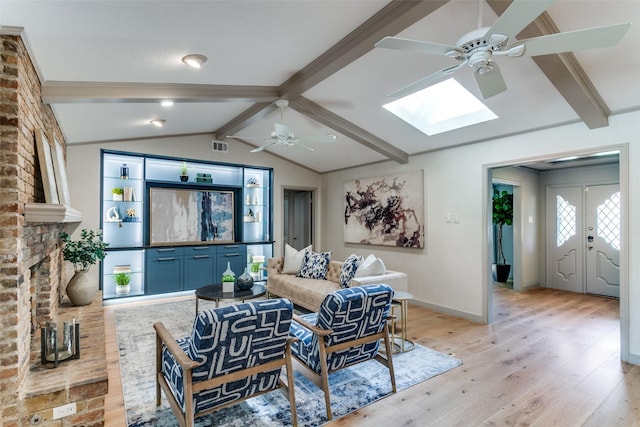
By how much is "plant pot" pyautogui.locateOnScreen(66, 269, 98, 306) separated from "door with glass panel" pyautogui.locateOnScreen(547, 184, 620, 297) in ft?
26.1

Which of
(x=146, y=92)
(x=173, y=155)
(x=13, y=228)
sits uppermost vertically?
(x=146, y=92)

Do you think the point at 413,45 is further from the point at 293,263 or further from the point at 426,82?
the point at 293,263

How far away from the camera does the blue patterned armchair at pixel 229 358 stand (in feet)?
6.09

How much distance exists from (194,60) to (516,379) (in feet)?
13.0

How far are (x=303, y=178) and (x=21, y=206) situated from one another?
18.3 ft

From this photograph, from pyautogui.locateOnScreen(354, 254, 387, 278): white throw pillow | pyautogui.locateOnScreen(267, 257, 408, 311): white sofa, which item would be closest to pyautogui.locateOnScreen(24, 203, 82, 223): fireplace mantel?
pyautogui.locateOnScreen(267, 257, 408, 311): white sofa

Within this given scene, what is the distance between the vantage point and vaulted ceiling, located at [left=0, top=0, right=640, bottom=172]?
221cm

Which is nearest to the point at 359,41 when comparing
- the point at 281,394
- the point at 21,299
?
the point at 281,394

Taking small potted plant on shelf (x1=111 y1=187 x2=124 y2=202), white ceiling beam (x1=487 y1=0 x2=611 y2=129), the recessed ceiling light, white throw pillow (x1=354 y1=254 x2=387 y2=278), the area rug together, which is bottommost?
the area rug

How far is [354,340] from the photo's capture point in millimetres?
2535

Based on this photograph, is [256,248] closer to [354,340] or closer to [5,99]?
[354,340]

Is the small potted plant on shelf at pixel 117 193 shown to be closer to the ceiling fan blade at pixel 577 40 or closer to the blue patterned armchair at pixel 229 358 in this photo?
the blue patterned armchair at pixel 229 358

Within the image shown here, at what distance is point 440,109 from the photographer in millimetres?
4551

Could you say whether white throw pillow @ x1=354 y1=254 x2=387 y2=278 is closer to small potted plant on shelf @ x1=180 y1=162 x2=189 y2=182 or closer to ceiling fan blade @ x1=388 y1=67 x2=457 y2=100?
ceiling fan blade @ x1=388 y1=67 x2=457 y2=100
